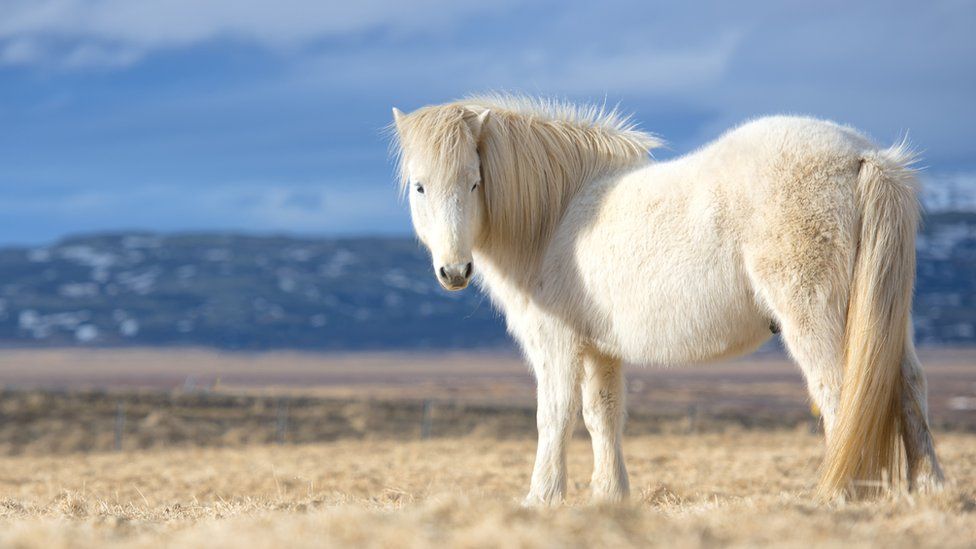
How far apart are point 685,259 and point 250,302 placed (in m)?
163

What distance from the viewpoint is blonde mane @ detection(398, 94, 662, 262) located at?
6.77 metres

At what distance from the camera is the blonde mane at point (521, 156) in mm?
6766

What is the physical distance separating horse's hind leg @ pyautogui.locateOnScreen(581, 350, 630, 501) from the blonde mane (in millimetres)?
938

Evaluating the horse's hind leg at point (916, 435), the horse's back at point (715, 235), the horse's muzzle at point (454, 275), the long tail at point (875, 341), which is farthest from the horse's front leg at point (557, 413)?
the horse's hind leg at point (916, 435)

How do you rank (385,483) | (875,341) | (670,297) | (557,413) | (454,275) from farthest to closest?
(385,483), (557,413), (454,275), (670,297), (875,341)

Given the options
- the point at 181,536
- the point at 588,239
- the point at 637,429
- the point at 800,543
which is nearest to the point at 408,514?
the point at 181,536

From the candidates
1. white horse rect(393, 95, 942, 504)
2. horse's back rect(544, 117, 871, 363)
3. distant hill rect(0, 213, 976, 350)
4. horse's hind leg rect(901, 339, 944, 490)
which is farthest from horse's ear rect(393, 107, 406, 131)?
distant hill rect(0, 213, 976, 350)

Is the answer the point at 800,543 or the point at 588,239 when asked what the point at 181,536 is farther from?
the point at 588,239

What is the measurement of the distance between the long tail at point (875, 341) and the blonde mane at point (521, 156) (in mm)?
1958

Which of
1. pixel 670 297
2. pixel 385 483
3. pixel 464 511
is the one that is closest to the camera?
pixel 464 511

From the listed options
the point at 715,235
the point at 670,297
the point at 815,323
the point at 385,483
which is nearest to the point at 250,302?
the point at 385,483

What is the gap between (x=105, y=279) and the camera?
17800 cm

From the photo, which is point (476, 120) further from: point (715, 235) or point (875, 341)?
point (875, 341)

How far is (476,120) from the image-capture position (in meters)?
6.91
